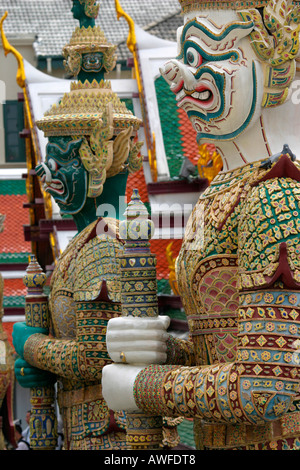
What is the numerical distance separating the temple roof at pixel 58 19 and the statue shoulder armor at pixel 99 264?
13.1 metres

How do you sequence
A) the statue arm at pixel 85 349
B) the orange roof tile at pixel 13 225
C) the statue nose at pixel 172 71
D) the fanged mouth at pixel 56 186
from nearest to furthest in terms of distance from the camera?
the statue nose at pixel 172 71
the statue arm at pixel 85 349
the fanged mouth at pixel 56 186
the orange roof tile at pixel 13 225

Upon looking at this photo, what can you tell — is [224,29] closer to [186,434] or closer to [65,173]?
[65,173]

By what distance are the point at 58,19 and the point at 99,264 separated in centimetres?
1478

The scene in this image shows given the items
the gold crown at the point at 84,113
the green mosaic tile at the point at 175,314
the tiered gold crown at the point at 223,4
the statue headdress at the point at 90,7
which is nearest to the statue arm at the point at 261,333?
the tiered gold crown at the point at 223,4

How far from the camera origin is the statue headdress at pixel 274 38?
13.3ft

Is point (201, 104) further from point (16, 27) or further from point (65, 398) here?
point (16, 27)

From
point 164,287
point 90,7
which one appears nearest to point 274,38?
point 90,7

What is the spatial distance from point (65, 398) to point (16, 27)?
14.6m

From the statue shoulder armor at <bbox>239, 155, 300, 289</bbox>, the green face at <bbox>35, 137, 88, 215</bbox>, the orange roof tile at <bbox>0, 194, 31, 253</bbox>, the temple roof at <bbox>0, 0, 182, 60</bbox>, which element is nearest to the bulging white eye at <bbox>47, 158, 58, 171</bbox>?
the green face at <bbox>35, 137, 88, 215</bbox>

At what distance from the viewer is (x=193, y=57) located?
164 inches

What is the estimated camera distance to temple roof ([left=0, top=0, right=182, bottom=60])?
19141 millimetres

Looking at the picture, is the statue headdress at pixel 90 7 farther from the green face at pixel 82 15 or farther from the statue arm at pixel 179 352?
the statue arm at pixel 179 352

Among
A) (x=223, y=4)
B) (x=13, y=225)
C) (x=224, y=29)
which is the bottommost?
(x=224, y=29)

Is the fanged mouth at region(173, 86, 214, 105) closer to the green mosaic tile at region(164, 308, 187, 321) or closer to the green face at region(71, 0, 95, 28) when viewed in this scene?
the green face at region(71, 0, 95, 28)
